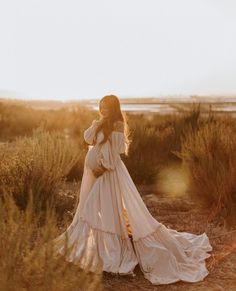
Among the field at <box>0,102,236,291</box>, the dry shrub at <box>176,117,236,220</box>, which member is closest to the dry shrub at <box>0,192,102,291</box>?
the field at <box>0,102,236,291</box>

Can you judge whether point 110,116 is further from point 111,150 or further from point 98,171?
point 98,171

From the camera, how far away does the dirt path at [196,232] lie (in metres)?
5.47

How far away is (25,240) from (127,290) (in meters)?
2.17

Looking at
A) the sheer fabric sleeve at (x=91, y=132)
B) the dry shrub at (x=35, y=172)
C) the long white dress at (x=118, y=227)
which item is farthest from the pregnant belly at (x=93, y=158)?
the dry shrub at (x=35, y=172)

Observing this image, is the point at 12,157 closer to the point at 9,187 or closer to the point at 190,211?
the point at 9,187

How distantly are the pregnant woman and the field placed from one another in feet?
0.55

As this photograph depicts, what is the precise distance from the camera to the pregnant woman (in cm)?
566

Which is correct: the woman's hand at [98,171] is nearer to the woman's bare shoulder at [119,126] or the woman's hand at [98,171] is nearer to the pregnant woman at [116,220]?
the pregnant woman at [116,220]

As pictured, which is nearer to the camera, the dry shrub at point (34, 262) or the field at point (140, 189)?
the dry shrub at point (34, 262)

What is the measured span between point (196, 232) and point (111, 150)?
2.36 meters

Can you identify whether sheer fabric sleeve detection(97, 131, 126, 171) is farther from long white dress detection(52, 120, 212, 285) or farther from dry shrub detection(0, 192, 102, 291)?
dry shrub detection(0, 192, 102, 291)

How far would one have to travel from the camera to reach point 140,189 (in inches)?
431

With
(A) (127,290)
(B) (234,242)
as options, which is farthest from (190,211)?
(A) (127,290)

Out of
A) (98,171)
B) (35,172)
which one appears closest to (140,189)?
(35,172)
